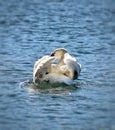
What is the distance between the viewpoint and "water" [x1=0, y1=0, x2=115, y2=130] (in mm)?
13148

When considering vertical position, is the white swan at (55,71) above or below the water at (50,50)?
above

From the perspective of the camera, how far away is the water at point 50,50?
1315cm

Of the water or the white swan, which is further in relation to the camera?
the white swan

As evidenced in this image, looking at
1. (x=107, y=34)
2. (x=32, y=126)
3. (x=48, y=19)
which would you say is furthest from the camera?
(x=48, y=19)

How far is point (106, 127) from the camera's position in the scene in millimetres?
11688

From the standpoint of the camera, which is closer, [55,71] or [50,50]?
[55,71]

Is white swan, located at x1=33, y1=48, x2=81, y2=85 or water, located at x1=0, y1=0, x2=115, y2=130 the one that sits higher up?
white swan, located at x1=33, y1=48, x2=81, y2=85

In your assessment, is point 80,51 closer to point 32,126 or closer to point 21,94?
point 21,94

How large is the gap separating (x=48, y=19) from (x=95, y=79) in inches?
436

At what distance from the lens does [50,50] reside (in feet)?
68.3

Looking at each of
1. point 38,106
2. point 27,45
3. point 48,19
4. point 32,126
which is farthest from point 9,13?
point 32,126

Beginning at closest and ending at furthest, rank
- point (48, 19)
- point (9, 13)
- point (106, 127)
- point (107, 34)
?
point (106, 127), point (107, 34), point (48, 19), point (9, 13)

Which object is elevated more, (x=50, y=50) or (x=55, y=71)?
(x=55, y=71)

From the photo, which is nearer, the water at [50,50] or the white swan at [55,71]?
the water at [50,50]
